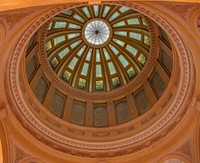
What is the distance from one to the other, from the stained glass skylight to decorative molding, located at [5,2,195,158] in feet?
18.8

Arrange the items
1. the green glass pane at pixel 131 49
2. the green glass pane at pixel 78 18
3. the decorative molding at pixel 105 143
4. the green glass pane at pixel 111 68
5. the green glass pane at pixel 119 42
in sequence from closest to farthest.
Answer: the decorative molding at pixel 105 143 → the green glass pane at pixel 131 49 → the green glass pane at pixel 78 18 → the green glass pane at pixel 111 68 → the green glass pane at pixel 119 42

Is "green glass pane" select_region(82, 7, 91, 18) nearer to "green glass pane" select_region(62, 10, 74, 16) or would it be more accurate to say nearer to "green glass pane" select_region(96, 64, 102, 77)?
"green glass pane" select_region(62, 10, 74, 16)

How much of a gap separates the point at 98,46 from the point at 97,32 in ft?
3.17

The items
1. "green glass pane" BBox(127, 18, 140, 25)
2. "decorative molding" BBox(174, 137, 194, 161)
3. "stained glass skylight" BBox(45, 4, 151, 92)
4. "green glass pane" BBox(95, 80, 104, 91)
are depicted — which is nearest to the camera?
"decorative molding" BBox(174, 137, 194, 161)

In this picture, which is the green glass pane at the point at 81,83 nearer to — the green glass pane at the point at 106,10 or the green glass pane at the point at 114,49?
the green glass pane at the point at 114,49

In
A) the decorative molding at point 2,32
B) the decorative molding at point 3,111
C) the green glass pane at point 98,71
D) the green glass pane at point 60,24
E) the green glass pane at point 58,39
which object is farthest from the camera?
the green glass pane at point 98,71

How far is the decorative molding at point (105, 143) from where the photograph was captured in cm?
1199

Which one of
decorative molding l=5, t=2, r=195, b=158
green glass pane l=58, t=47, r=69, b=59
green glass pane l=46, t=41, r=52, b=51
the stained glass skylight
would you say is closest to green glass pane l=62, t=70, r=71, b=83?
the stained glass skylight

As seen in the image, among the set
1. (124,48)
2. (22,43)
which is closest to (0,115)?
(22,43)

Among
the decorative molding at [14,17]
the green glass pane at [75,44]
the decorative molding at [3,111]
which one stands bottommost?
the decorative molding at [3,111]

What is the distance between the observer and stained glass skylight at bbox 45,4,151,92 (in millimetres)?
19578

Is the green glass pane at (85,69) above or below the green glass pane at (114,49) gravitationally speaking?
below

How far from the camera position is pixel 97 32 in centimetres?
2164

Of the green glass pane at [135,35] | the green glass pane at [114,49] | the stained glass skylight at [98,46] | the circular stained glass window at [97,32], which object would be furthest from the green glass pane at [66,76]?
the green glass pane at [135,35]
